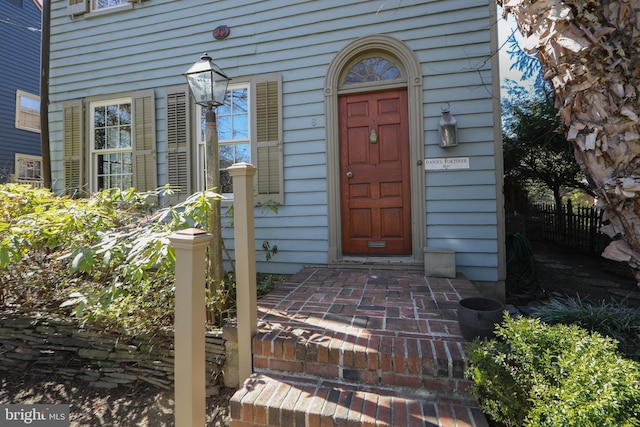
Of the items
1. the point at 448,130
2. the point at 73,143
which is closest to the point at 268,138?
the point at 448,130

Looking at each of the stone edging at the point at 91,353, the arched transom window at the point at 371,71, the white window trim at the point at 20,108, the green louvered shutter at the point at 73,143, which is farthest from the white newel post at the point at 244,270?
the white window trim at the point at 20,108

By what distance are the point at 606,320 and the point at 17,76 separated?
13.1 meters

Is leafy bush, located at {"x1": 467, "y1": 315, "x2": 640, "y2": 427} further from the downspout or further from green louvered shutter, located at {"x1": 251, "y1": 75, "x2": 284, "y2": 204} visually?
the downspout

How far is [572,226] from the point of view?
6.62 metres

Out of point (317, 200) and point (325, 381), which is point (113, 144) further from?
point (325, 381)

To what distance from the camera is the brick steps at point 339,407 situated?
1.51 meters

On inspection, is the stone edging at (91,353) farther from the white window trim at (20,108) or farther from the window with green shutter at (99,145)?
the white window trim at (20,108)

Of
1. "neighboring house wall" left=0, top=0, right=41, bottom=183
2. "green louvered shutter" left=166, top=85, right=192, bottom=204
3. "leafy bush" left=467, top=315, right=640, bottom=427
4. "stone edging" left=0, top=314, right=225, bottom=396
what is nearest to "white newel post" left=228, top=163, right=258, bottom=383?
"stone edging" left=0, top=314, right=225, bottom=396

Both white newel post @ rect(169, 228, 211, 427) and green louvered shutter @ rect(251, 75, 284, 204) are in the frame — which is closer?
white newel post @ rect(169, 228, 211, 427)

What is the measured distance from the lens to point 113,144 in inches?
186

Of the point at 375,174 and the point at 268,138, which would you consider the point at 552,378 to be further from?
the point at 268,138

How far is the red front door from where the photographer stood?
11.8ft

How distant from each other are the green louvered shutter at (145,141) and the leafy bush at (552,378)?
450 cm

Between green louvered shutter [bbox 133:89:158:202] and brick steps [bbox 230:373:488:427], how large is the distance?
3.66 m
